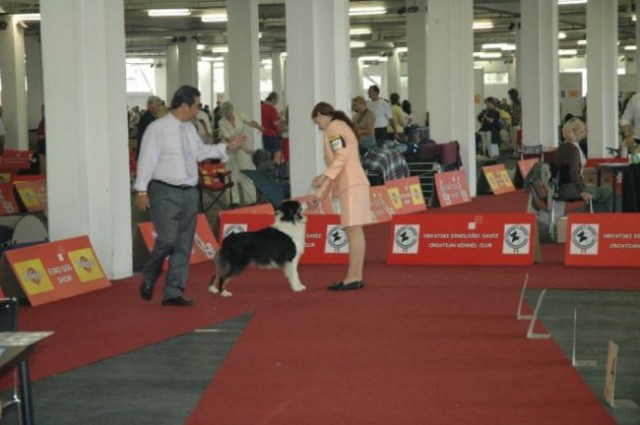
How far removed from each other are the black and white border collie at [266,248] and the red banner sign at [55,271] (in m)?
1.21

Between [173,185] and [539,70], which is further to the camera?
[539,70]

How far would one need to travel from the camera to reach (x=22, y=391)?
17.3 ft

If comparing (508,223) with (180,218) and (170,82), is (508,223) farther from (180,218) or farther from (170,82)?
(170,82)

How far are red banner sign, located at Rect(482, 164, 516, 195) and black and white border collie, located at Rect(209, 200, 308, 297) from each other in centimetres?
1179

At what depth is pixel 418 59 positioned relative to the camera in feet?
114

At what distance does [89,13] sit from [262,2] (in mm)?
22349

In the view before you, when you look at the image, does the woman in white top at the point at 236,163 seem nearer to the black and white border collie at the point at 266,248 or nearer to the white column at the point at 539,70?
the white column at the point at 539,70

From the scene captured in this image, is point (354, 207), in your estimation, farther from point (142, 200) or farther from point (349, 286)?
point (142, 200)

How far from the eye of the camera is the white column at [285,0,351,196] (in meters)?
14.6

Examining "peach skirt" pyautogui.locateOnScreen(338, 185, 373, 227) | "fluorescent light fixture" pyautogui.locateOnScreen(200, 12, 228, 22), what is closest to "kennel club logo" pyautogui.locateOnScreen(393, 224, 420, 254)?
"peach skirt" pyautogui.locateOnScreen(338, 185, 373, 227)

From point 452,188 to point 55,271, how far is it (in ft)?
34.1

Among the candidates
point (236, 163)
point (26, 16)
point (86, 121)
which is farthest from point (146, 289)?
point (26, 16)

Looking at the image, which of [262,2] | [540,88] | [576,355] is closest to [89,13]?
[576,355]

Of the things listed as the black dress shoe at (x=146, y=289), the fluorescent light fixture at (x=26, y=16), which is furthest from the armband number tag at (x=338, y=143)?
the fluorescent light fixture at (x=26, y=16)
